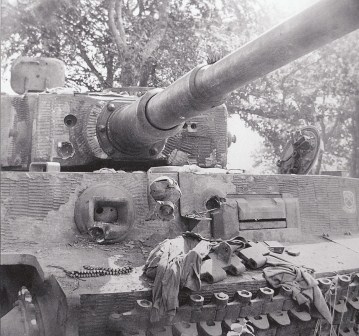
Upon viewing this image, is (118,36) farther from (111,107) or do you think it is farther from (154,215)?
(154,215)

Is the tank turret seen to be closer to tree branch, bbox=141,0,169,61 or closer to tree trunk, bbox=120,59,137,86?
tree trunk, bbox=120,59,137,86

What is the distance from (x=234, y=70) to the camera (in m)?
3.25

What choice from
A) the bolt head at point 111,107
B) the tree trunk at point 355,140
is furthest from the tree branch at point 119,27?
the bolt head at point 111,107

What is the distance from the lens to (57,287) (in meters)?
3.25

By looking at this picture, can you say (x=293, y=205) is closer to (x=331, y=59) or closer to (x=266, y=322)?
(x=266, y=322)

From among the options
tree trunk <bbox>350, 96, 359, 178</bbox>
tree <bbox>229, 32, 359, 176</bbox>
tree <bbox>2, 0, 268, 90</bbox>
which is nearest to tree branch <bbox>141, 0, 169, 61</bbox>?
tree <bbox>2, 0, 268, 90</bbox>

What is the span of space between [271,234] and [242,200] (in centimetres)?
39

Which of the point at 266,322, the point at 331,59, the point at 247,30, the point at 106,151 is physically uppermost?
the point at 247,30

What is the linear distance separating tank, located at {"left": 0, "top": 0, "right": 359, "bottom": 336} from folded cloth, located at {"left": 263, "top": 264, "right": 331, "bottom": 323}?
0.17 ft

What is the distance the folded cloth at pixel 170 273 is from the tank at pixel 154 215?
0.20 feet

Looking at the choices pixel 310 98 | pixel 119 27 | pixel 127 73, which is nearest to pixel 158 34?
pixel 119 27

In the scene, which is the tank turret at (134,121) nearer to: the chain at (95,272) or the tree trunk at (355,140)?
the chain at (95,272)

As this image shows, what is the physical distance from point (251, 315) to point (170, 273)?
0.66 meters

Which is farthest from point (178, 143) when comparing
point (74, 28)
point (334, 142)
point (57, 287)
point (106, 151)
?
point (334, 142)
